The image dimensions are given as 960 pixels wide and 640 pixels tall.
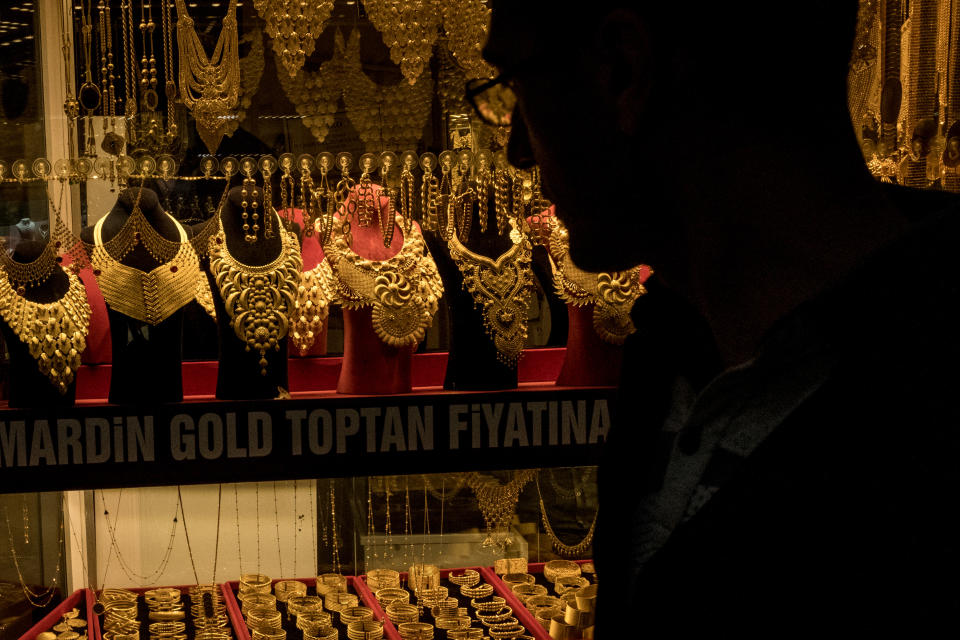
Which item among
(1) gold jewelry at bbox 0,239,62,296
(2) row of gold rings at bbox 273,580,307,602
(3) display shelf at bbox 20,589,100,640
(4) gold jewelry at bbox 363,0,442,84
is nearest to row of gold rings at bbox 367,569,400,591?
(2) row of gold rings at bbox 273,580,307,602

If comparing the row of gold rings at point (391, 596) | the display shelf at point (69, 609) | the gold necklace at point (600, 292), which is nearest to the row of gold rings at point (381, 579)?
the row of gold rings at point (391, 596)

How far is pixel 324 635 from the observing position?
1732mm

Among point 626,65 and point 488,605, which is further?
point 488,605

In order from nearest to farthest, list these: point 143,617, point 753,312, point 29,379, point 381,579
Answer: point 753,312 < point 29,379 < point 143,617 < point 381,579

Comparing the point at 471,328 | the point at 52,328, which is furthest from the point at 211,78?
the point at 471,328

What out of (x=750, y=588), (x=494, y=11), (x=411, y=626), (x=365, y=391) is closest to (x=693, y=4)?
(x=494, y=11)

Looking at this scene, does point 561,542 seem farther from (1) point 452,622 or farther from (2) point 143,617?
(2) point 143,617

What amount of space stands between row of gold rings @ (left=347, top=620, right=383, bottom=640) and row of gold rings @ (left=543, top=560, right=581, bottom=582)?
0.38 meters

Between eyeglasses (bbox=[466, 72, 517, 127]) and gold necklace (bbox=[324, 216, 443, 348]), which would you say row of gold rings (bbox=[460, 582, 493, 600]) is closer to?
gold necklace (bbox=[324, 216, 443, 348])

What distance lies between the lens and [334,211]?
153 cm

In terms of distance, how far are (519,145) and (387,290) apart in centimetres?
97

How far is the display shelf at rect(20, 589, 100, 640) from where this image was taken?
5.72ft

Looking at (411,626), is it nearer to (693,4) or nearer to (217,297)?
(217,297)

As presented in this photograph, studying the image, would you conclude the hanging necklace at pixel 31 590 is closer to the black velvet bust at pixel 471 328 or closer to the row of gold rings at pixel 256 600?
the row of gold rings at pixel 256 600
